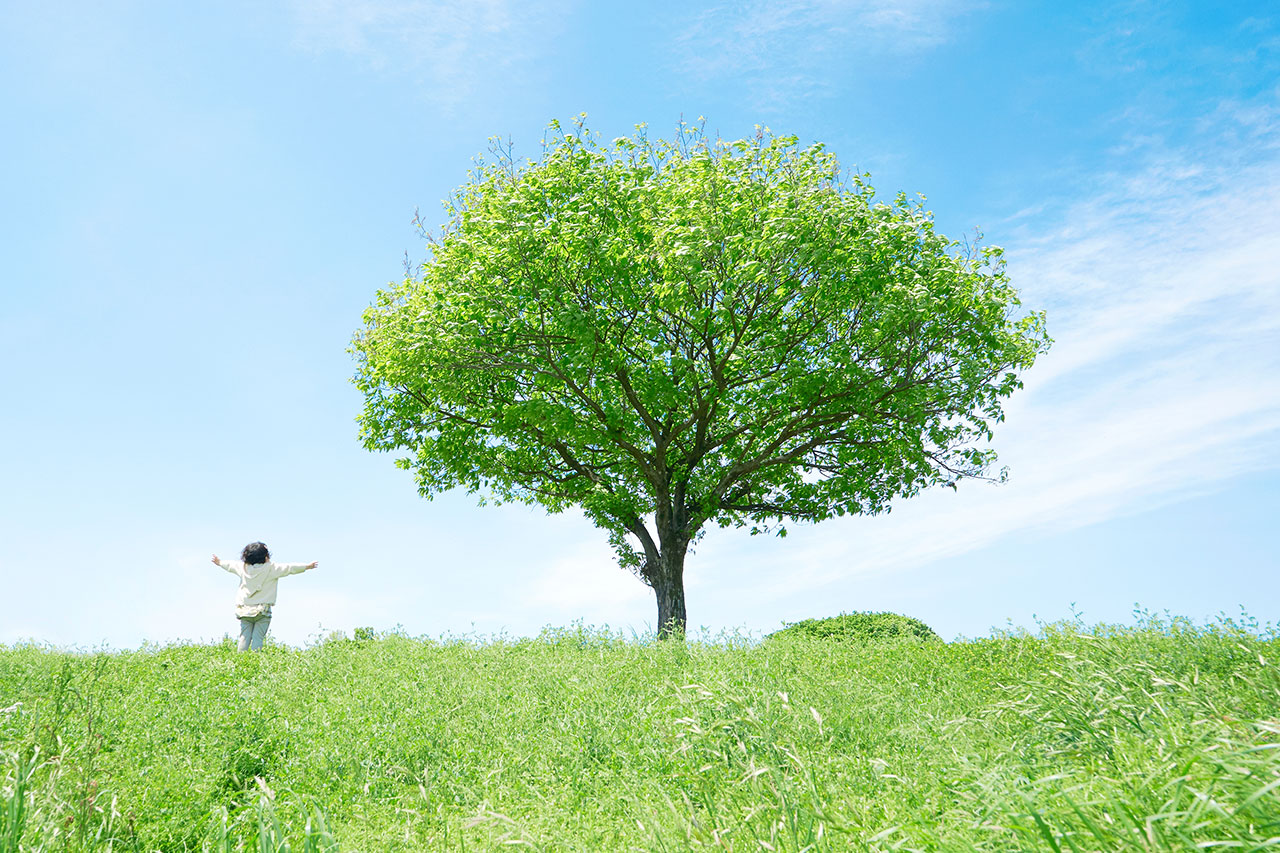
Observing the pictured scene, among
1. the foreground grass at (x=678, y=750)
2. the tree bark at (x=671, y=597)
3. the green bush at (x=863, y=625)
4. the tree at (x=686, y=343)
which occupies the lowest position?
the foreground grass at (x=678, y=750)

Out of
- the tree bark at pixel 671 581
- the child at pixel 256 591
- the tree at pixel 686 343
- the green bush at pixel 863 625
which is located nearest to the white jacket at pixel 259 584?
the child at pixel 256 591

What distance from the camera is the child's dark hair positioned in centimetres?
1794

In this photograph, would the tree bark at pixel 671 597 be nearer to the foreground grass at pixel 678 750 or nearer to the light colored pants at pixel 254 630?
the foreground grass at pixel 678 750

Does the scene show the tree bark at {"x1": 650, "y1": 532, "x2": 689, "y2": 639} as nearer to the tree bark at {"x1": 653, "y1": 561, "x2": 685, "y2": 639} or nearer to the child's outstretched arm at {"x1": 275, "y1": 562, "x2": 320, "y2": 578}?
the tree bark at {"x1": 653, "y1": 561, "x2": 685, "y2": 639}

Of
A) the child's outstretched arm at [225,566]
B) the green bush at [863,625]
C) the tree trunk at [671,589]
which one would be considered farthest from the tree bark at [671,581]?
the child's outstretched arm at [225,566]

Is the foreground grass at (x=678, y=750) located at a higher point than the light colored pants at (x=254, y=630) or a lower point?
lower

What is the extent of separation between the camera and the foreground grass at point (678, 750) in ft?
13.3

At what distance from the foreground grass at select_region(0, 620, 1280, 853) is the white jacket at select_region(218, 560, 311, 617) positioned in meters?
4.10

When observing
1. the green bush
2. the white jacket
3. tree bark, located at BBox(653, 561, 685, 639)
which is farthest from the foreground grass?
tree bark, located at BBox(653, 561, 685, 639)

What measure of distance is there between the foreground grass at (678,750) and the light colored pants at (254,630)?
13.8ft

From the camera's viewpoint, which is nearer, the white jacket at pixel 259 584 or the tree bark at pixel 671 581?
the white jacket at pixel 259 584

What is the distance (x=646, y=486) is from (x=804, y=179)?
336 inches

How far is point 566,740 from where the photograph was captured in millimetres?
8430

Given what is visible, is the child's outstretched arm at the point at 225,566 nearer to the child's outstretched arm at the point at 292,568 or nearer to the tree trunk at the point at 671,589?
the child's outstretched arm at the point at 292,568
